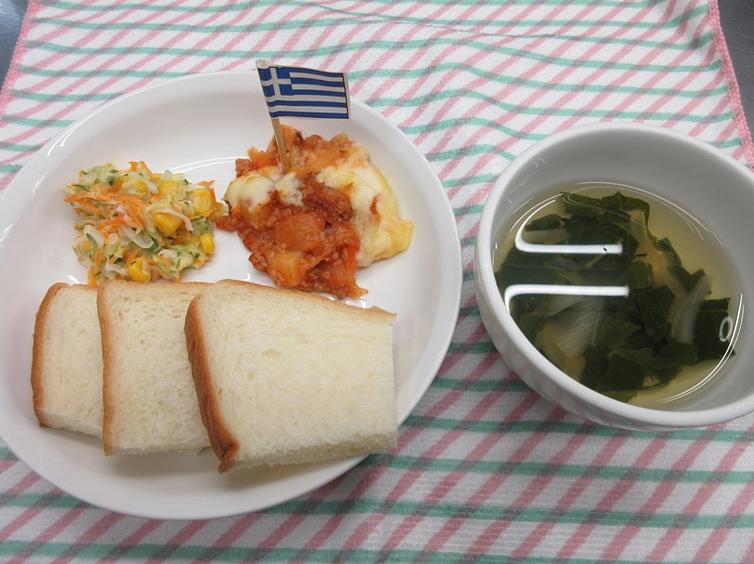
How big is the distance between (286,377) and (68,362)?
0.78m

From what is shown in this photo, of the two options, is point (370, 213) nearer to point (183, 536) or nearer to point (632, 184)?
point (632, 184)

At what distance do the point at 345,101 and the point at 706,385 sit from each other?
4.62 feet

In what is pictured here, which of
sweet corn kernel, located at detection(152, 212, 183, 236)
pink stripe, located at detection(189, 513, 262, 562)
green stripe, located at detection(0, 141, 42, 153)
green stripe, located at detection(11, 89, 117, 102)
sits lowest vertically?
pink stripe, located at detection(189, 513, 262, 562)

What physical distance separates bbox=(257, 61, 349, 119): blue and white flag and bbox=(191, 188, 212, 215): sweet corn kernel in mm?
475

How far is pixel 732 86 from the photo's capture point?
2301mm

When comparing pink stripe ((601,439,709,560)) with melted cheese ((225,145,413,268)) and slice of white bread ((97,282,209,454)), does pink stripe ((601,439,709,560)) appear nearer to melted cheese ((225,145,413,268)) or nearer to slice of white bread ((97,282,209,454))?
melted cheese ((225,145,413,268))

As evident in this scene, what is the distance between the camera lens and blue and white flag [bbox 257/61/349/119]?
1.74m

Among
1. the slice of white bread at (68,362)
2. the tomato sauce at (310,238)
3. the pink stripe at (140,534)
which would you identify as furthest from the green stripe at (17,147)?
the pink stripe at (140,534)

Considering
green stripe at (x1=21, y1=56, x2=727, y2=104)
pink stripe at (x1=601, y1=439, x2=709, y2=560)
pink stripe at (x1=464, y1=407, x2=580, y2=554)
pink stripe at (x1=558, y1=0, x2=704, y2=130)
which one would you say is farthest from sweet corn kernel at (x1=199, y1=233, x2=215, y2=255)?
pink stripe at (x1=601, y1=439, x2=709, y2=560)

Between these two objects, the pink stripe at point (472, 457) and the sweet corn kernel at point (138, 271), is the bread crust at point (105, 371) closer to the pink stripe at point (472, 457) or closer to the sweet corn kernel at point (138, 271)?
the sweet corn kernel at point (138, 271)

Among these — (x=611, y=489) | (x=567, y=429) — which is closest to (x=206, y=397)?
(x=567, y=429)

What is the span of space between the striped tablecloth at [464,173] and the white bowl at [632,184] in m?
0.51

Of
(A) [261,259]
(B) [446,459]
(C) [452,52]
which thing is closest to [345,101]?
(A) [261,259]

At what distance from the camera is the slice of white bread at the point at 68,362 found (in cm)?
168
